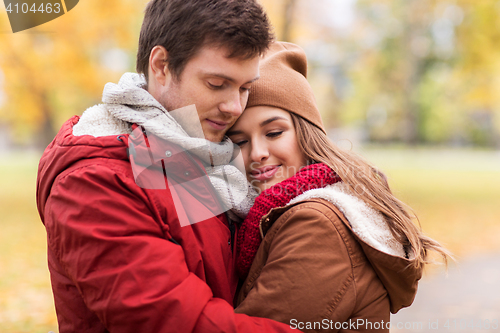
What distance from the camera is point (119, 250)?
64.6 inches

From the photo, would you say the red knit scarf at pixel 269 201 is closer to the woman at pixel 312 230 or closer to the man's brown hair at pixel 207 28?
the woman at pixel 312 230

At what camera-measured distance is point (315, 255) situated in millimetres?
1968

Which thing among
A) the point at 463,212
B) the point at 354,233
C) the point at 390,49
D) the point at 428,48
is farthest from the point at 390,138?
the point at 354,233

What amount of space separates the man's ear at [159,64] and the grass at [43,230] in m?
1.58

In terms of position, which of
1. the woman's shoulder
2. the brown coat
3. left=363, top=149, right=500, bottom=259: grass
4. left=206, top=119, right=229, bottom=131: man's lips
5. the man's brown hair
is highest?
the man's brown hair

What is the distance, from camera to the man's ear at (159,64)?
2.17 m

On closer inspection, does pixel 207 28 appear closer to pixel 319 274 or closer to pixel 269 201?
pixel 269 201

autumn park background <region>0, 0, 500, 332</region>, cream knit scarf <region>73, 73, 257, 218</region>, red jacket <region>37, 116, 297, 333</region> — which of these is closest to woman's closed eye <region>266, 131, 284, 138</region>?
cream knit scarf <region>73, 73, 257, 218</region>

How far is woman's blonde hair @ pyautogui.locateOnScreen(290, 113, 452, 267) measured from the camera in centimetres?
230

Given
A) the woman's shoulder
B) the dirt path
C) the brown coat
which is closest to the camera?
the brown coat

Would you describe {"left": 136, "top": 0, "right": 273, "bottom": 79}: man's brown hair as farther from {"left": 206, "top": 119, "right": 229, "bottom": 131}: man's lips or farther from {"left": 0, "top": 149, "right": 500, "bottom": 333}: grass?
{"left": 0, "top": 149, "right": 500, "bottom": 333}: grass

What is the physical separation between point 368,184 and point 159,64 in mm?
1386

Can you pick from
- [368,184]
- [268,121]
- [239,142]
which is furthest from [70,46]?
[368,184]

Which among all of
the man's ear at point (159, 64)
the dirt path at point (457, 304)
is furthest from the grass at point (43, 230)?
the man's ear at point (159, 64)
